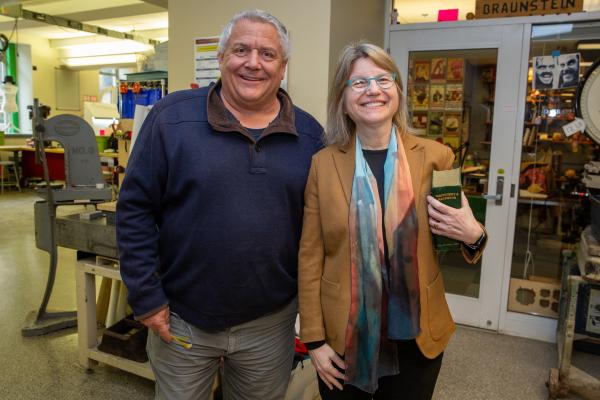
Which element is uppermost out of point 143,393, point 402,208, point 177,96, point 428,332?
point 177,96

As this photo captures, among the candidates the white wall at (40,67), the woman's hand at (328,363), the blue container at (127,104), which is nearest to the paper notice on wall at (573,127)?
the woman's hand at (328,363)

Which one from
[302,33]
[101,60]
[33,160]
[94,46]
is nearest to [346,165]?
[302,33]

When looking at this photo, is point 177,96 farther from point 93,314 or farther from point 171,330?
point 93,314

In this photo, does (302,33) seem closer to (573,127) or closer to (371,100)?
(371,100)

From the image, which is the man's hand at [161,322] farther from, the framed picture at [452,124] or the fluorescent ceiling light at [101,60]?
the fluorescent ceiling light at [101,60]

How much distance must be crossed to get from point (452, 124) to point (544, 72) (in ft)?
2.06

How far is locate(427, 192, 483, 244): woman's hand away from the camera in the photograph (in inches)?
47.3

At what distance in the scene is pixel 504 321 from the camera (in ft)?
10.6

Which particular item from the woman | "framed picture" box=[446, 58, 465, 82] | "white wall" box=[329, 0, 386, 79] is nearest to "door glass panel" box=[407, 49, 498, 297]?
"framed picture" box=[446, 58, 465, 82]

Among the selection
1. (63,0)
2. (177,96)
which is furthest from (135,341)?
(63,0)

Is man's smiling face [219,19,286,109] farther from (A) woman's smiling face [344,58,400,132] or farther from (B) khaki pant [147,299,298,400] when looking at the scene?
(B) khaki pant [147,299,298,400]

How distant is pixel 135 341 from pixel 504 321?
2355 mm

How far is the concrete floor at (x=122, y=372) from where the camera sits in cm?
248

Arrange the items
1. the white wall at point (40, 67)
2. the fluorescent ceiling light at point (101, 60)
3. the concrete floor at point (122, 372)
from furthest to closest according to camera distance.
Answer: the fluorescent ceiling light at point (101, 60), the white wall at point (40, 67), the concrete floor at point (122, 372)
